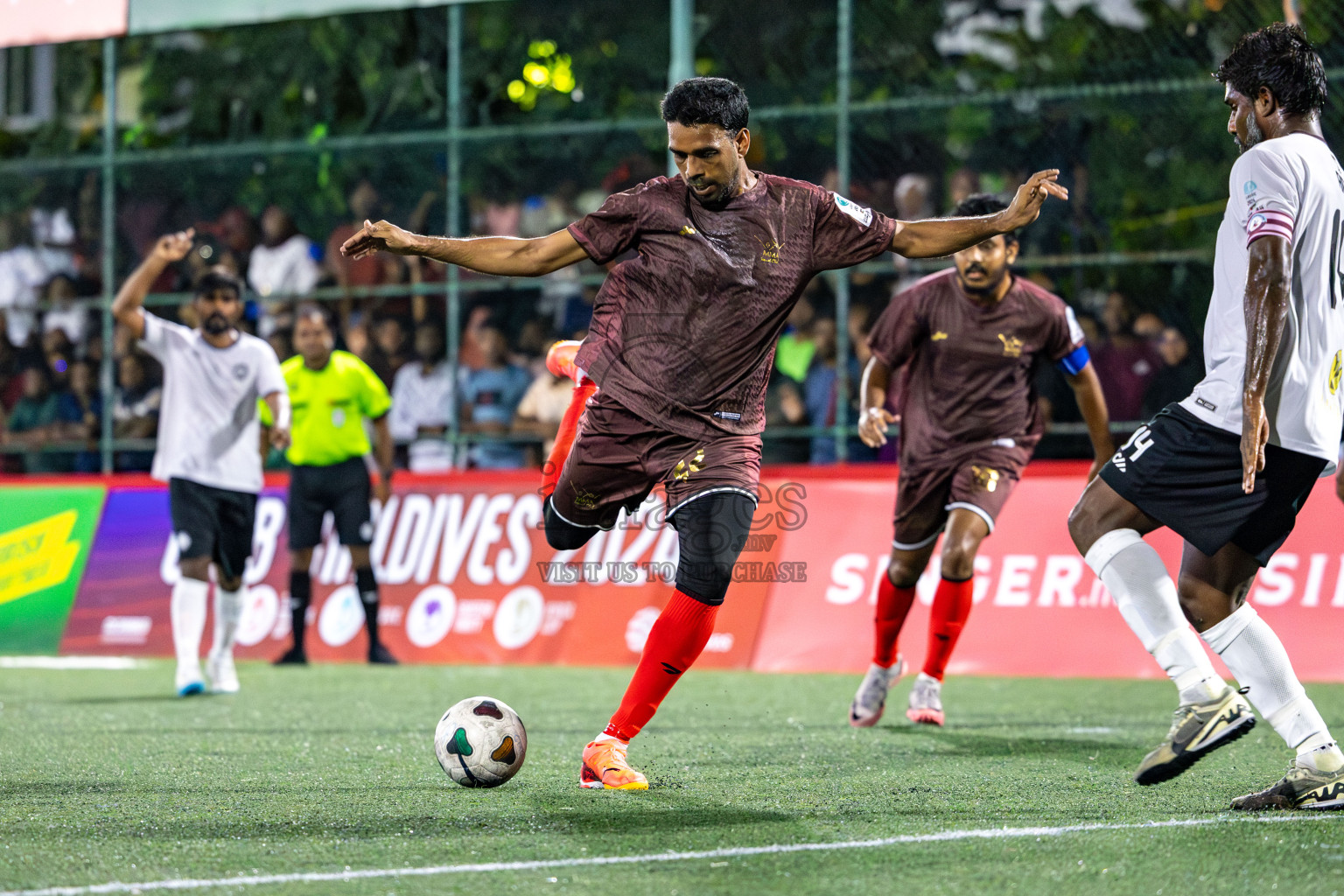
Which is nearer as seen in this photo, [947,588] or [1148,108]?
[947,588]

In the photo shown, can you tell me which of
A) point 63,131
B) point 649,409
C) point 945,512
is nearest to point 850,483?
point 945,512

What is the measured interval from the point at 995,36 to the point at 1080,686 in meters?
5.45

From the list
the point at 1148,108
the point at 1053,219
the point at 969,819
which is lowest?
the point at 969,819

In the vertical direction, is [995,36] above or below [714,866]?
above

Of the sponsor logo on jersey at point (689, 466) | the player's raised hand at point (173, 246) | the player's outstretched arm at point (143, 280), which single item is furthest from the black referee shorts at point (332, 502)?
the sponsor logo on jersey at point (689, 466)

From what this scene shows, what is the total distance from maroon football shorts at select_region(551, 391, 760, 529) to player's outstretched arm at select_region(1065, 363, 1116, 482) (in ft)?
8.16

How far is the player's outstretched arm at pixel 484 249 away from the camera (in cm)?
495

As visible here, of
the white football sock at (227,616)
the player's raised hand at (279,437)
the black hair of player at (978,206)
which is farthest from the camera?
the white football sock at (227,616)

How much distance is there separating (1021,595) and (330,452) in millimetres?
4763

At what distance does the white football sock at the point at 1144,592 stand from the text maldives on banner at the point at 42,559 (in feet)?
31.3

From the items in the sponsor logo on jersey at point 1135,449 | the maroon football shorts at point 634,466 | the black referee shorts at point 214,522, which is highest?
the sponsor logo on jersey at point 1135,449

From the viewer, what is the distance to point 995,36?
40.8ft

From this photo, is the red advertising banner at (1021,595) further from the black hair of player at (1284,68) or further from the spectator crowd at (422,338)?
the black hair of player at (1284,68)

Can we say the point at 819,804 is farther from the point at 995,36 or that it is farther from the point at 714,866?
the point at 995,36
